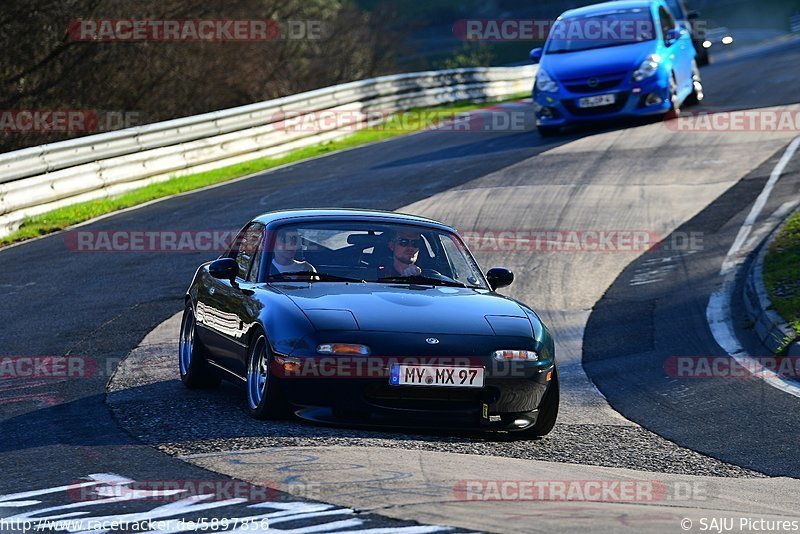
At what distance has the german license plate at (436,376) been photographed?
7414mm

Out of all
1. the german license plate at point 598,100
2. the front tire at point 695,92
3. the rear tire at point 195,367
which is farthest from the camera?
the front tire at point 695,92

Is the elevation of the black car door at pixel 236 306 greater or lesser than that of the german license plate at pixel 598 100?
lesser

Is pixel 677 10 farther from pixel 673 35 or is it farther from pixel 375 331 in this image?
pixel 375 331

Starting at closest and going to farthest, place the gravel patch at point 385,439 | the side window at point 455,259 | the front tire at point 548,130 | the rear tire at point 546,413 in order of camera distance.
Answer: the gravel patch at point 385,439 < the rear tire at point 546,413 < the side window at point 455,259 < the front tire at point 548,130

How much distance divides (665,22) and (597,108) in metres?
2.70

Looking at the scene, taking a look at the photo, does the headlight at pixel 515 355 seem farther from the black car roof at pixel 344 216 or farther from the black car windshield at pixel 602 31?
the black car windshield at pixel 602 31

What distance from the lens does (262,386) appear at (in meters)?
7.83

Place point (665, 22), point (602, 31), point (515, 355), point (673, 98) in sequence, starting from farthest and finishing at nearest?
point (665, 22) < point (602, 31) < point (673, 98) < point (515, 355)

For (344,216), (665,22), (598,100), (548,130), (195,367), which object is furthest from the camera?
(548,130)

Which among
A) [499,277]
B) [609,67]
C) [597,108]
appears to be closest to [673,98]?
[597,108]

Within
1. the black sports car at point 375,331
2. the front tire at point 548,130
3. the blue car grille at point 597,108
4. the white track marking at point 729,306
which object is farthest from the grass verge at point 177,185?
the black sports car at point 375,331

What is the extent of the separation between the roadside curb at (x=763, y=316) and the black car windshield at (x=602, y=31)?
9339mm

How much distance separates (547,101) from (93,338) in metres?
12.5

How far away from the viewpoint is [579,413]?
910 cm
